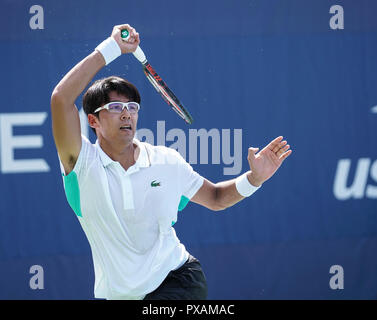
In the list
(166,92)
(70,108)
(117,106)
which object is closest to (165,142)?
(166,92)

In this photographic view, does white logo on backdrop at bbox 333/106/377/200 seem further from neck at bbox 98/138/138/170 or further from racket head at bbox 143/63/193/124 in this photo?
neck at bbox 98/138/138/170

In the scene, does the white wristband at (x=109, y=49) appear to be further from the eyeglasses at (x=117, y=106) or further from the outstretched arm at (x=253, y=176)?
the outstretched arm at (x=253, y=176)

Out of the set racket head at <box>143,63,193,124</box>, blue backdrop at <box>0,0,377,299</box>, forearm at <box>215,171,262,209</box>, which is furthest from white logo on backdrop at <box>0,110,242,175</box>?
forearm at <box>215,171,262,209</box>

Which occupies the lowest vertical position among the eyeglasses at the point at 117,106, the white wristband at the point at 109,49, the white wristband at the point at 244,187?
the white wristband at the point at 244,187

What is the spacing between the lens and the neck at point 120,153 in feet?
12.0

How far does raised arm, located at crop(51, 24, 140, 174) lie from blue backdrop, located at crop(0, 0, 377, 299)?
73.1 inches

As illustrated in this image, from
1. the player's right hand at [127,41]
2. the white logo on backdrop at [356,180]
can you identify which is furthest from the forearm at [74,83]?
the white logo on backdrop at [356,180]

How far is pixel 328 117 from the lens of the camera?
17.8 feet

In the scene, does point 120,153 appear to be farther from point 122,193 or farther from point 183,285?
point 183,285

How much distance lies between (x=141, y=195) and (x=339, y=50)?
2.54m

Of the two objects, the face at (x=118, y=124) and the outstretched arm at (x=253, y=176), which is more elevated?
the face at (x=118, y=124)

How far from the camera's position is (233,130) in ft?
17.5

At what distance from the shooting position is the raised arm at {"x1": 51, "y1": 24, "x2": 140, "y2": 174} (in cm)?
329
